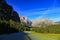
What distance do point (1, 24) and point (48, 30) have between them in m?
19.1

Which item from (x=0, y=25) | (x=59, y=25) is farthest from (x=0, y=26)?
(x=59, y=25)

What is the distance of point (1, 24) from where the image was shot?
53.2 metres

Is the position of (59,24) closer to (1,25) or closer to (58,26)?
(58,26)

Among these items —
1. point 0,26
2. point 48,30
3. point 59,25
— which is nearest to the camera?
point 0,26

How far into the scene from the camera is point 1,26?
170 feet

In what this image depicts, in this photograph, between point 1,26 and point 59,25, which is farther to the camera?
point 59,25

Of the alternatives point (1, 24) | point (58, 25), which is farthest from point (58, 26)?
point (1, 24)

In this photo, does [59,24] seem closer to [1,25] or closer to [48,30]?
[48,30]

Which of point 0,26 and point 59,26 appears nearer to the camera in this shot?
point 0,26

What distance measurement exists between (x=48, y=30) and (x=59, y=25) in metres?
7.24

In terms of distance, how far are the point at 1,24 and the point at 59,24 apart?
19.9 m

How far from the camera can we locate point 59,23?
57031 mm

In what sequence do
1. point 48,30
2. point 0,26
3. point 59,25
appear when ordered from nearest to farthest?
1. point 0,26
2. point 59,25
3. point 48,30

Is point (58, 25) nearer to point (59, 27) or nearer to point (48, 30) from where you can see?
point (59, 27)
